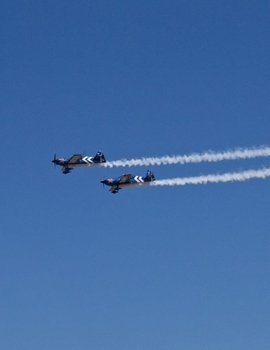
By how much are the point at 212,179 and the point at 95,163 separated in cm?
2740

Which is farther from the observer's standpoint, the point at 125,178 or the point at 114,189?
the point at 114,189

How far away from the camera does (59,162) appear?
118812mm

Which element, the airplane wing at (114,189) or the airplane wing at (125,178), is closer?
the airplane wing at (125,178)

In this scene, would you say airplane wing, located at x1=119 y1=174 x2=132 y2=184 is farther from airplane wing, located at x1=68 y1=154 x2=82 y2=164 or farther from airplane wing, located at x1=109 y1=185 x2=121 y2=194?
airplane wing, located at x1=68 y1=154 x2=82 y2=164

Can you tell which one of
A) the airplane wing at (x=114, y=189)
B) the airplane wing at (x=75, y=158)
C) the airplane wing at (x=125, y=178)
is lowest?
the airplane wing at (x=114, y=189)

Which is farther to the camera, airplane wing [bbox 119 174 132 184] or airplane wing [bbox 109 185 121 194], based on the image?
airplane wing [bbox 109 185 121 194]

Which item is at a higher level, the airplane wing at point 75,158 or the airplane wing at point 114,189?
the airplane wing at point 75,158

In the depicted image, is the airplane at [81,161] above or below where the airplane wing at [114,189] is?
above

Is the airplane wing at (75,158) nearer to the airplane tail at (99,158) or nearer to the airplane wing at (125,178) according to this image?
the airplane tail at (99,158)

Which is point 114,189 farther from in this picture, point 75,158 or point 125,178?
point 75,158

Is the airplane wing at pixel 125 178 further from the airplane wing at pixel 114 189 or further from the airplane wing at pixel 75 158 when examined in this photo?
the airplane wing at pixel 75 158

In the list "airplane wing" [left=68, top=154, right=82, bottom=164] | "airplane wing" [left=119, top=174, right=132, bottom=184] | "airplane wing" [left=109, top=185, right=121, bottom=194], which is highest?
"airplane wing" [left=68, top=154, right=82, bottom=164]

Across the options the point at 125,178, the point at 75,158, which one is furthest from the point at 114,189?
the point at 75,158

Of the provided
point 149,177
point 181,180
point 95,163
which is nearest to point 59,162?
point 95,163
